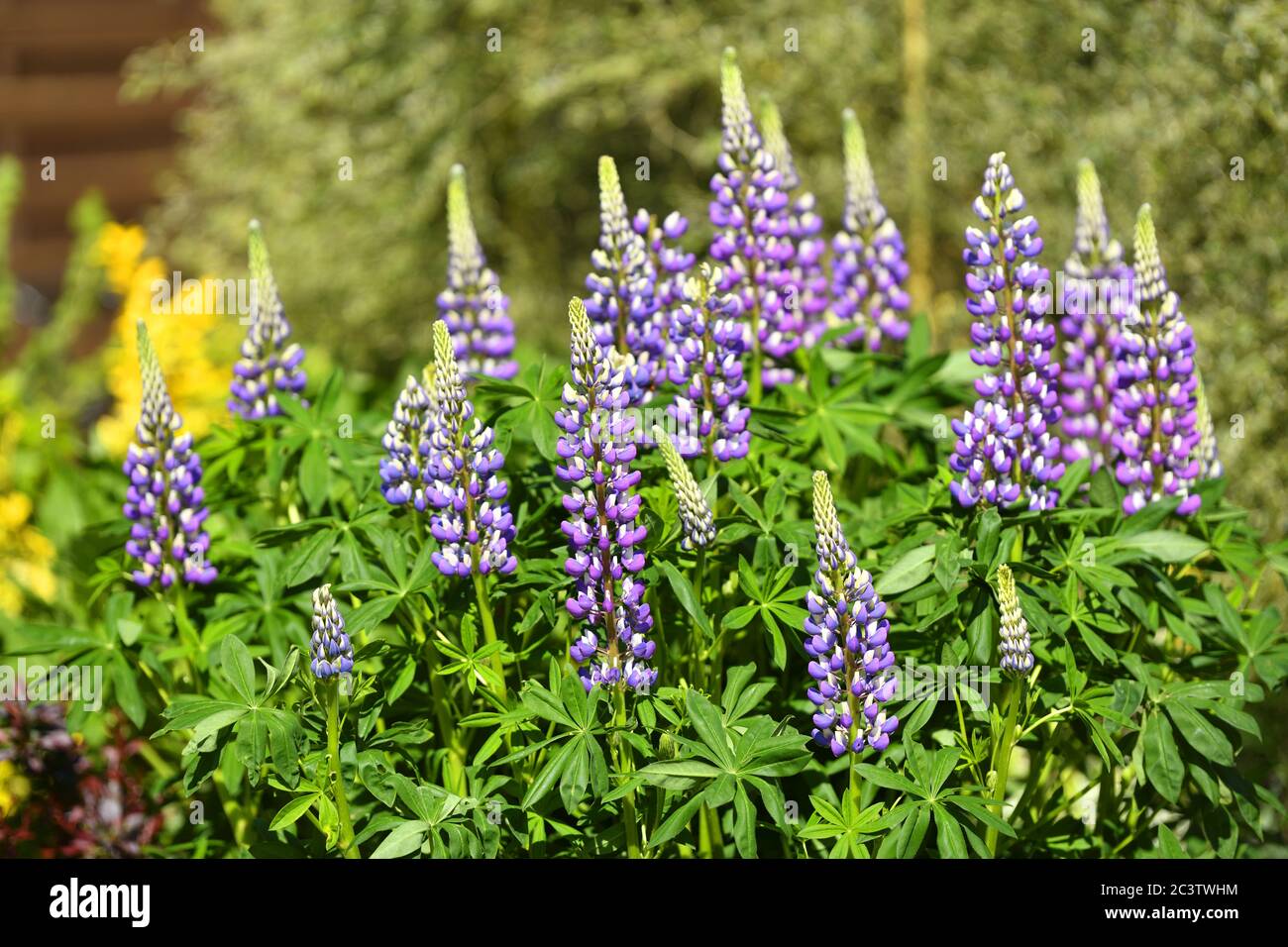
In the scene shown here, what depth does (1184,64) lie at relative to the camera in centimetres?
454

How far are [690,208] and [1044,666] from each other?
4.70m

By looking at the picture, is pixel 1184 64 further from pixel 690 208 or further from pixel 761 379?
pixel 690 208

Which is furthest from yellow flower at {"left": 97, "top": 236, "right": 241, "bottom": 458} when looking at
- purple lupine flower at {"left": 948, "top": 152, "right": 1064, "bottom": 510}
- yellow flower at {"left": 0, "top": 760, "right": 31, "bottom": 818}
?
purple lupine flower at {"left": 948, "top": 152, "right": 1064, "bottom": 510}

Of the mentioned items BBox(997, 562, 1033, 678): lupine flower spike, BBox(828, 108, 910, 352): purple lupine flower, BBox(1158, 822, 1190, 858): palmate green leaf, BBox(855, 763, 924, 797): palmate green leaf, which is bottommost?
BBox(1158, 822, 1190, 858): palmate green leaf

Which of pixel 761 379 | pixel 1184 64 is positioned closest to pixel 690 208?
pixel 1184 64

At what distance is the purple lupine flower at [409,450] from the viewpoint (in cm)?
282

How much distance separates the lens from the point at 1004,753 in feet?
8.72

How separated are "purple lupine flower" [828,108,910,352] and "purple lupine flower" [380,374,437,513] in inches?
50.3

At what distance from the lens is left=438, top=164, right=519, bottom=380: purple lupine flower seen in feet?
→ 11.6

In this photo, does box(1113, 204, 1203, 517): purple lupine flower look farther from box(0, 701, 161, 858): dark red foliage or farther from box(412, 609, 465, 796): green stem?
box(0, 701, 161, 858): dark red foliage

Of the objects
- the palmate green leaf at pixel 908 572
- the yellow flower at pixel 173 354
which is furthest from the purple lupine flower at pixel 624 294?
the yellow flower at pixel 173 354

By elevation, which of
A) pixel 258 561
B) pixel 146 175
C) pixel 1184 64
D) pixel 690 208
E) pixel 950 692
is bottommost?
pixel 950 692

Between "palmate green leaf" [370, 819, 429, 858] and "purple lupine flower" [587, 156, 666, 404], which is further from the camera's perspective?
"purple lupine flower" [587, 156, 666, 404]

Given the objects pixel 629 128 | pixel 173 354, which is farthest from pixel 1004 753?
pixel 629 128
